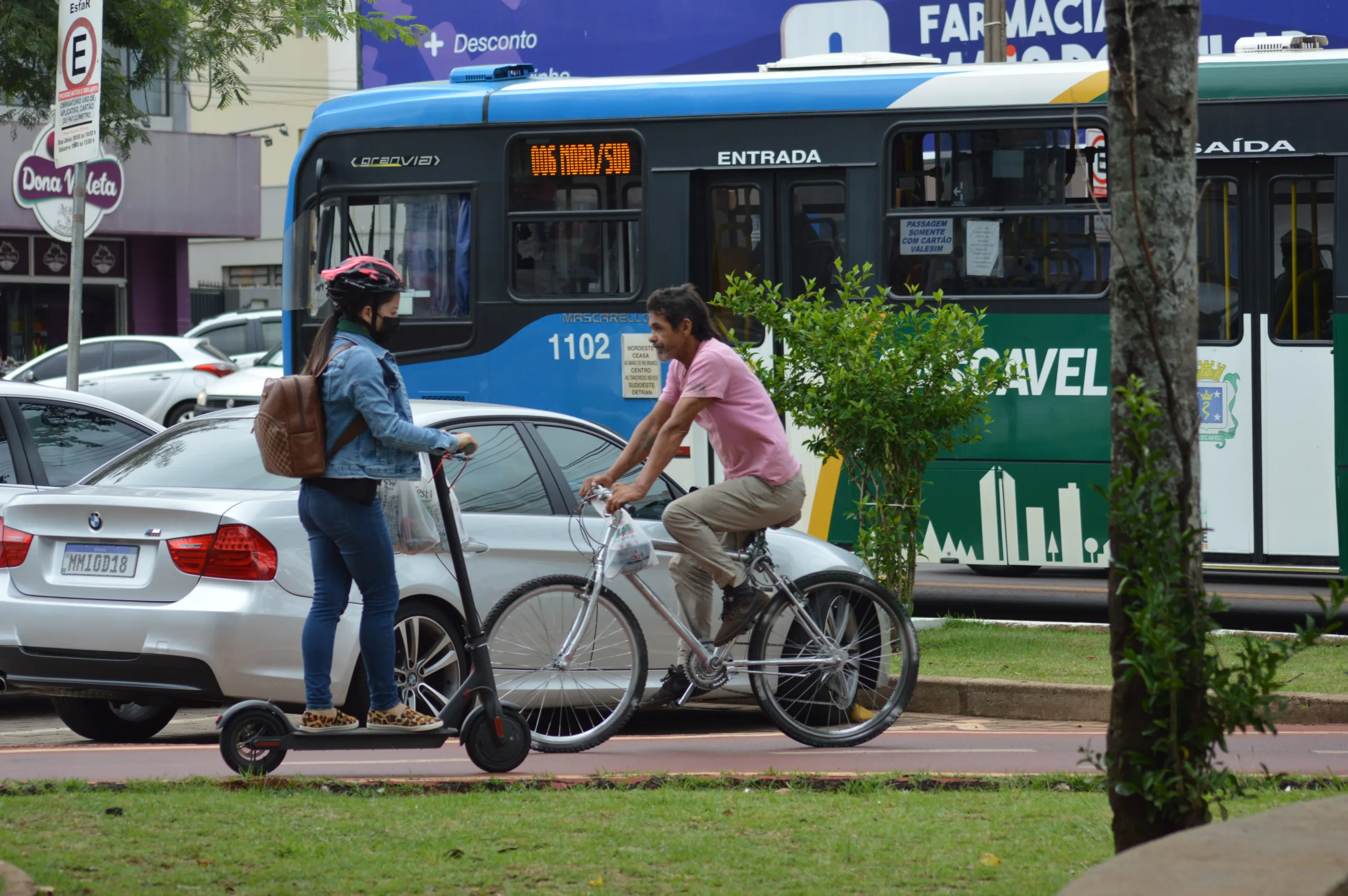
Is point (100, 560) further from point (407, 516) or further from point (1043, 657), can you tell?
point (1043, 657)

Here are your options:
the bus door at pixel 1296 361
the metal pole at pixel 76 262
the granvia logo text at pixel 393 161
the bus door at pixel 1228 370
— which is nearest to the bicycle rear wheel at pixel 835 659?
the bus door at pixel 1228 370

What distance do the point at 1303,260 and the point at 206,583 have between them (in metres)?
7.19

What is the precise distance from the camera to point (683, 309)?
734cm

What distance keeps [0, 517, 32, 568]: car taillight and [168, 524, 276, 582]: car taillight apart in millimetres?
754

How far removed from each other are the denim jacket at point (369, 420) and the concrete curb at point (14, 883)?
1916 mm

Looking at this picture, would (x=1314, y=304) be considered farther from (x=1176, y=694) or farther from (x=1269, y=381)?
(x=1176, y=694)

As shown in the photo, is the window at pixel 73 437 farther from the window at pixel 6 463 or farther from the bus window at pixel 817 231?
the bus window at pixel 817 231

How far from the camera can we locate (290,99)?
51.2 metres

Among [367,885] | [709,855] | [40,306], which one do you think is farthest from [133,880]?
[40,306]

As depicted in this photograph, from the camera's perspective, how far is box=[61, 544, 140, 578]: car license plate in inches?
275

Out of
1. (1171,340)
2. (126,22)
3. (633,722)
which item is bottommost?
(633,722)

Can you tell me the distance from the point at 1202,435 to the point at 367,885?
770 cm

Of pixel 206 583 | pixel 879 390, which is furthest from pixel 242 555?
pixel 879 390

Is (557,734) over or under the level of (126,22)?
under
